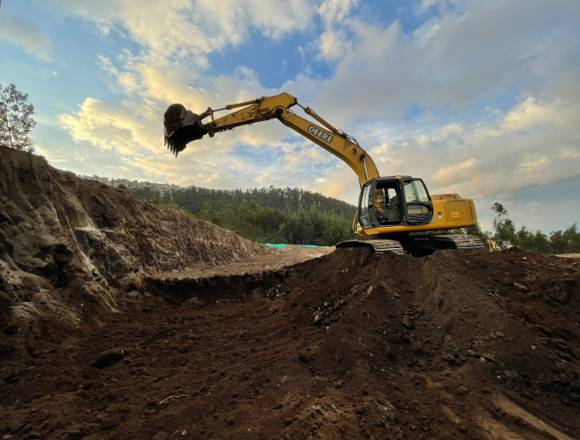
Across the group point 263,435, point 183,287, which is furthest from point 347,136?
point 263,435

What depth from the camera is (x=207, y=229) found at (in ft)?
52.9

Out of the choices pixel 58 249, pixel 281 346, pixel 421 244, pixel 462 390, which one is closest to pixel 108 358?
pixel 281 346

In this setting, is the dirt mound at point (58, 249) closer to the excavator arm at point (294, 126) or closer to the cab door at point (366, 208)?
the excavator arm at point (294, 126)

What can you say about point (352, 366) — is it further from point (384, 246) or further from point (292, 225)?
point (292, 225)

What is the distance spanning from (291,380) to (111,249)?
595 cm

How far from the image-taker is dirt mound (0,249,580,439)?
2.84 metres

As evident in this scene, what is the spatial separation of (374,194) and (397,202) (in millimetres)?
612

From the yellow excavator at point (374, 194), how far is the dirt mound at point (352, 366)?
1.61m

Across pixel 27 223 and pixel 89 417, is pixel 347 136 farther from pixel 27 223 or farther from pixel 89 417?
pixel 89 417

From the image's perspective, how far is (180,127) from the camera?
8.61m

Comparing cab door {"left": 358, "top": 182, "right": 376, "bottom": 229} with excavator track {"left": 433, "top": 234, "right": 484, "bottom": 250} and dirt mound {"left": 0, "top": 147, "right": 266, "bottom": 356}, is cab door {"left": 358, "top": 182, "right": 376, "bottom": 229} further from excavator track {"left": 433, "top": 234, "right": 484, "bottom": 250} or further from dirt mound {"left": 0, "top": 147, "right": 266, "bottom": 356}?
dirt mound {"left": 0, "top": 147, "right": 266, "bottom": 356}

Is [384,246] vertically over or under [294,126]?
under

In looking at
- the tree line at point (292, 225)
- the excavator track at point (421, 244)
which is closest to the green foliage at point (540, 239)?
the tree line at point (292, 225)

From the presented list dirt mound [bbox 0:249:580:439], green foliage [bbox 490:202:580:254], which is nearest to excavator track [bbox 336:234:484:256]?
dirt mound [bbox 0:249:580:439]
